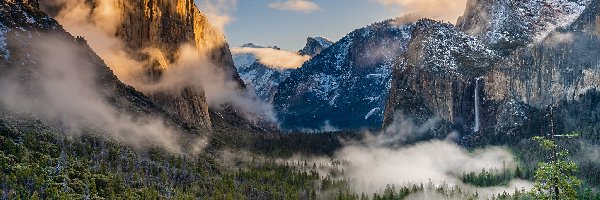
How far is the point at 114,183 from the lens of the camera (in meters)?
182

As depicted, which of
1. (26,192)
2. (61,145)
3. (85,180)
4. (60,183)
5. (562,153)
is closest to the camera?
(562,153)

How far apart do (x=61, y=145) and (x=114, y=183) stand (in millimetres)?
22630

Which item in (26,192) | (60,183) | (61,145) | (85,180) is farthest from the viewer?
(61,145)

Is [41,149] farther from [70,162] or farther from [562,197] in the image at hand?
[562,197]

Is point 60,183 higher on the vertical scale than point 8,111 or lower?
lower

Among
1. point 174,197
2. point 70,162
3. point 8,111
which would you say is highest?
point 8,111

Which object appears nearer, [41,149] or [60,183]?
[60,183]

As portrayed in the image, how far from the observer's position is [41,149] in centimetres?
17612

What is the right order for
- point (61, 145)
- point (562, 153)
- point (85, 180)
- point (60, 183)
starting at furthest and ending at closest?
point (61, 145) → point (85, 180) → point (60, 183) → point (562, 153)

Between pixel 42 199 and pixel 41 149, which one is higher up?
pixel 41 149

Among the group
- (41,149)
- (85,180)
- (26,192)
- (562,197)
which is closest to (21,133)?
(41,149)

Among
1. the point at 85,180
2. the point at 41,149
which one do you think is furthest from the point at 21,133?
the point at 85,180

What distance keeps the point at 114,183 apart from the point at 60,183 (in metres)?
23.5

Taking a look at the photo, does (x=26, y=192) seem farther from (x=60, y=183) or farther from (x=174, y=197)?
(x=174, y=197)
